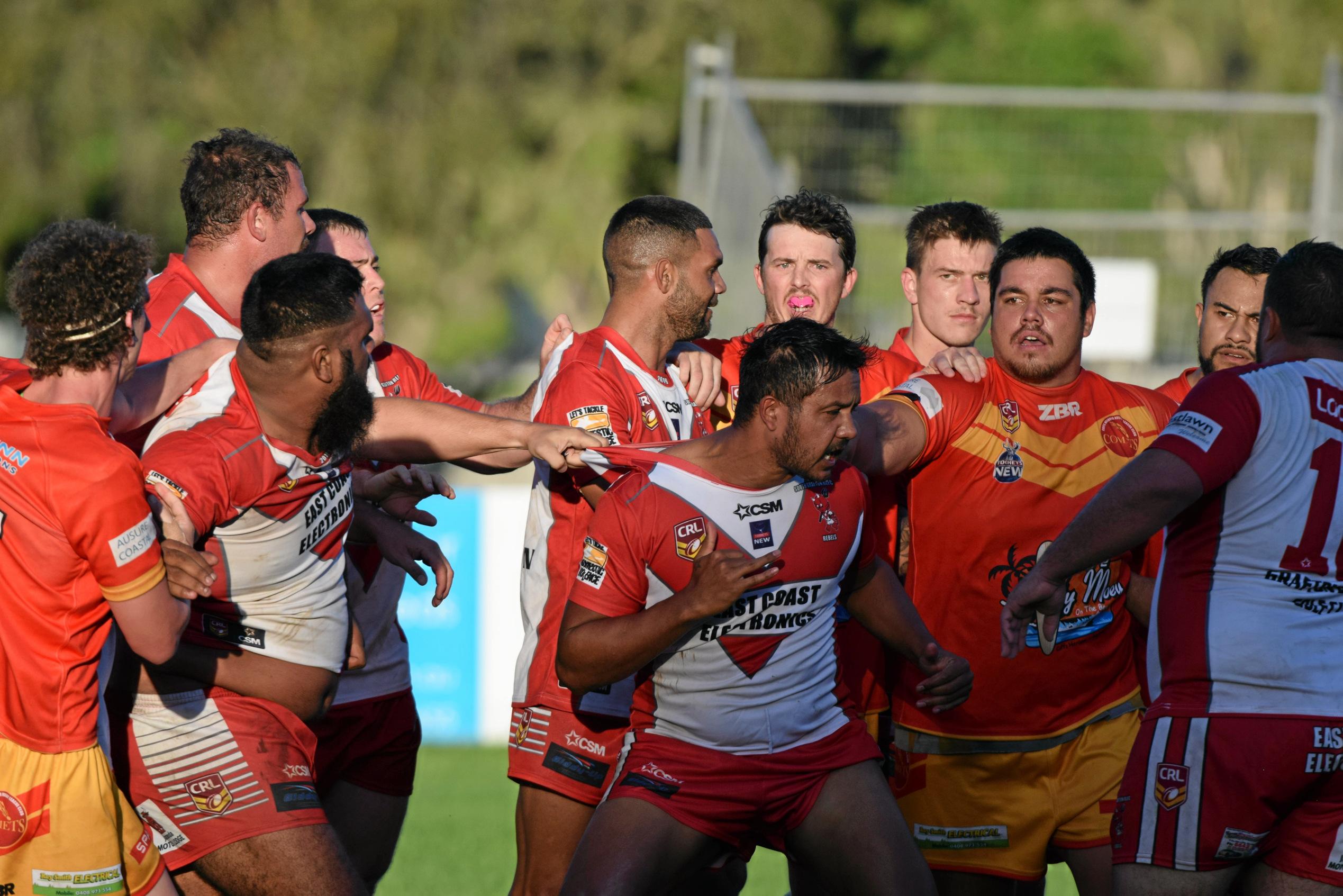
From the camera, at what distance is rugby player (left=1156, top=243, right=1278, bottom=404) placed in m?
6.09

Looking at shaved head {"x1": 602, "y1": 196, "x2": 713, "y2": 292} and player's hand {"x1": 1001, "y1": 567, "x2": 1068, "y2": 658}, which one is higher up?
shaved head {"x1": 602, "y1": 196, "x2": 713, "y2": 292}

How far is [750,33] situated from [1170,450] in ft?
76.9

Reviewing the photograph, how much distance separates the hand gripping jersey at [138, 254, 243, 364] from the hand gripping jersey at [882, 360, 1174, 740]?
2500 millimetres

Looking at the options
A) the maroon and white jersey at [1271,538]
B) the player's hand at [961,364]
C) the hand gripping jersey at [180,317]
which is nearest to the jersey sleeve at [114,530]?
the hand gripping jersey at [180,317]

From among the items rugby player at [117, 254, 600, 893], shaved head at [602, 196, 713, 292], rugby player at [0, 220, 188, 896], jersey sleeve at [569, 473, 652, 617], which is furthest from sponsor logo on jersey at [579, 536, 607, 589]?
shaved head at [602, 196, 713, 292]

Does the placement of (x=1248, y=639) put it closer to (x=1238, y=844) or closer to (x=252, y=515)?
(x=1238, y=844)

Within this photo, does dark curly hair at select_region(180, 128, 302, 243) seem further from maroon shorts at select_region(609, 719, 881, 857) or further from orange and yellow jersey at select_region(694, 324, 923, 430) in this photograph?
maroon shorts at select_region(609, 719, 881, 857)

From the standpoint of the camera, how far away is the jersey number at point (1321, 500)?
4.38 m

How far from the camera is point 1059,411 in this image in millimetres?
5531

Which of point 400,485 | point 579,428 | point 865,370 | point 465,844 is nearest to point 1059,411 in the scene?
point 865,370

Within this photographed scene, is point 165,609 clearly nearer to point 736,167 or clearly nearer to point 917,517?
point 917,517

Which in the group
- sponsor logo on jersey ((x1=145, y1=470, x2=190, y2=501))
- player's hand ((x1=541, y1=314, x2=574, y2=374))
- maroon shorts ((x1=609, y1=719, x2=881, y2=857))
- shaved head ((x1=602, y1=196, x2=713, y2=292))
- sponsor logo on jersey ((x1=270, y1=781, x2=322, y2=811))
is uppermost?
shaved head ((x1=602, y1=196, x2=713, y2=292))

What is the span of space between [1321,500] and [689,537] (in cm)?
193

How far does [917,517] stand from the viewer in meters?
5.56
